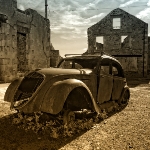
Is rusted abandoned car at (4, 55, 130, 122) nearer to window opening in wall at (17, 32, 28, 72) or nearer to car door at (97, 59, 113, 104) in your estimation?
car door at (97, 59, 113, 104)

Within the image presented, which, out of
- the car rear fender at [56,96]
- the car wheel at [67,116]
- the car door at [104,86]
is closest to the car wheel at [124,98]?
the car door at [104,86]

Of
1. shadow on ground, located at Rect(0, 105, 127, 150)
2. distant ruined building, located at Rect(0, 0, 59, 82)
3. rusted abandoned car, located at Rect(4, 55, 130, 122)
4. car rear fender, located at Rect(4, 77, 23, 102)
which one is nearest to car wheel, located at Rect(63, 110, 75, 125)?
rusted abandoned car, located at Rect(4, 55, 130, 122)

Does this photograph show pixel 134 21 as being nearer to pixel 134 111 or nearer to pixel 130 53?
pixel 130 53

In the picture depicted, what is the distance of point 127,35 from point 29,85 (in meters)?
19.3

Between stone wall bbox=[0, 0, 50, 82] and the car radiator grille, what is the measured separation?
7.36 meters

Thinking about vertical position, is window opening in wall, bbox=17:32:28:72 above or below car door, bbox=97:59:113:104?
above

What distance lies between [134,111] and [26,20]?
10.2 meters

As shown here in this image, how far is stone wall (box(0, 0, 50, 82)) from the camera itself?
428 inches

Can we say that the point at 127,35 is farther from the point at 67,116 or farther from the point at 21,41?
the point at 67,116

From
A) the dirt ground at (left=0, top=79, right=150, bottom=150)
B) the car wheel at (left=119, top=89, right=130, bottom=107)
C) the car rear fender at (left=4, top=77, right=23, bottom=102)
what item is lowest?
the dirt ground at (left=0, top=79, right=150, bottom=150)

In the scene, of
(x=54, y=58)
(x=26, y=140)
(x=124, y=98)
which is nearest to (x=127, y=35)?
(x=54, y=58)

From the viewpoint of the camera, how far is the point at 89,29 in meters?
21.8

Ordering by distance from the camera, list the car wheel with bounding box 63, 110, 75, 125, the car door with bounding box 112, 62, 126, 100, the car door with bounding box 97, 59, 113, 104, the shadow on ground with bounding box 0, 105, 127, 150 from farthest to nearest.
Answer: the car door with bounding box 112, 62, 126, 100 → the car door with bounding box 97, 59, 113, 104 → the car wheel with bounding box 63, 110, 75, 125 → the shadow on ground with bounding box 0, 105, 127, 150

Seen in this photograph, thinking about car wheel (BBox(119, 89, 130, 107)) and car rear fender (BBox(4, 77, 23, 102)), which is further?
car wheel (BBox(119, 89, 130, 107))
